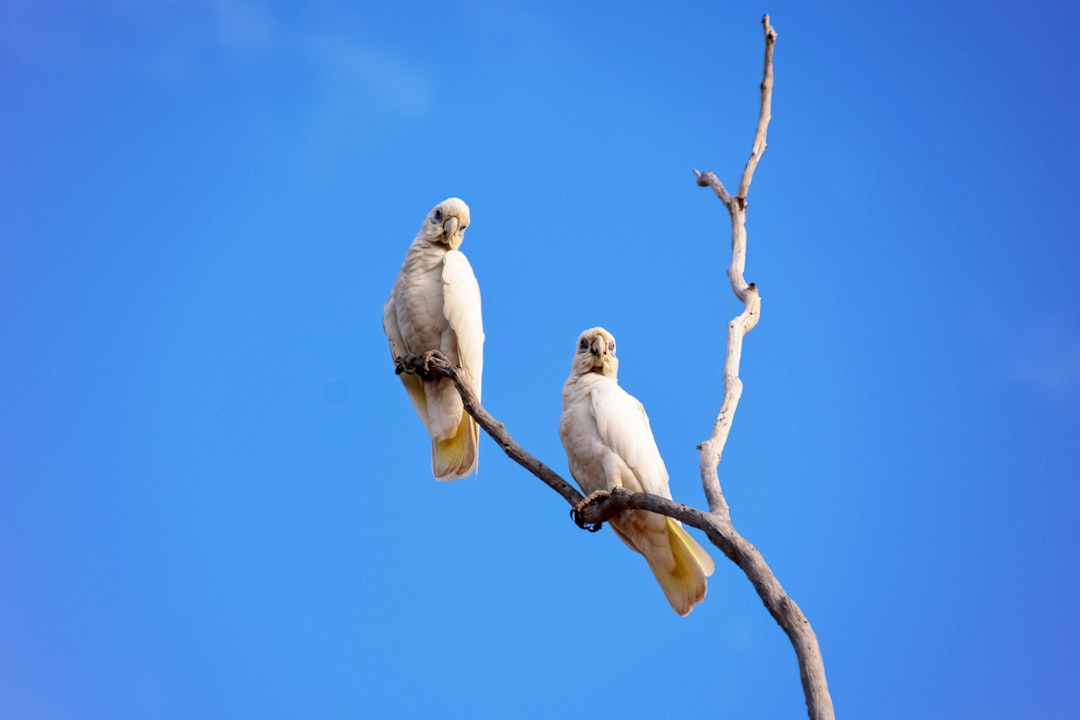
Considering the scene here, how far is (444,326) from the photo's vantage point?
6.65 m

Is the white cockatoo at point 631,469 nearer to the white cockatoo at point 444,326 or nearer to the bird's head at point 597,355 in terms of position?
the bird's head at point 597,355

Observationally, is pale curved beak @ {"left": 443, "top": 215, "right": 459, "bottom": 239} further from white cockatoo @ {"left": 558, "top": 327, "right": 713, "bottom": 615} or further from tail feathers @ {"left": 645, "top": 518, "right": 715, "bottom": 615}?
tail feathers @ {"left": 645, "top": 518, "right": 715, "bottom": 615}

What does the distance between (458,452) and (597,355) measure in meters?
1.11

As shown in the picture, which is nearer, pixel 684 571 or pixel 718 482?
pixel 718 482

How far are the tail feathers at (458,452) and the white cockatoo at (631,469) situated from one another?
663mm

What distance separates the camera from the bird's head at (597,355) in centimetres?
648

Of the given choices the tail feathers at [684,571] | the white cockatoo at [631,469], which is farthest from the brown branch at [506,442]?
the tail feathers at [684,571]

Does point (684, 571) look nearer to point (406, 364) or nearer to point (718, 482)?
point (718, 482)

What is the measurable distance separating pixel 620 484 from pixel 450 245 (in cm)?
206

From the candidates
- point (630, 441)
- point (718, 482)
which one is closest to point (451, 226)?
point (630, 441)

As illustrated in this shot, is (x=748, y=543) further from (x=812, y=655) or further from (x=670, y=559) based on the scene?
(x=670, y=559)

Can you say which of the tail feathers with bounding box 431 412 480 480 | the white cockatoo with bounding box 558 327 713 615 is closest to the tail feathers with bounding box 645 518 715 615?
the white cockatoo with bounding box 558 327 713 615

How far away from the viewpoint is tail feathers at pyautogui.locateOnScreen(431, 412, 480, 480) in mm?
6684

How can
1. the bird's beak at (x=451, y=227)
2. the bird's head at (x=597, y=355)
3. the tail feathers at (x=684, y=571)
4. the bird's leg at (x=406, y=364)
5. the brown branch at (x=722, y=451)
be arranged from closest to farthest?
1. the brown branch at (x=722, y=451)
2. the tail feathers at (x=684, y=571)
3. the bird's head at (x=597, y=355)
4. the bird's leg at (x=406, y=364)
5. the bird's beak at (x=451, y=227)
